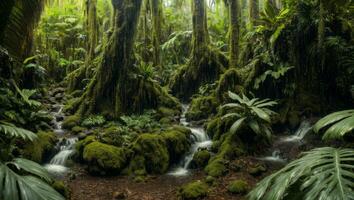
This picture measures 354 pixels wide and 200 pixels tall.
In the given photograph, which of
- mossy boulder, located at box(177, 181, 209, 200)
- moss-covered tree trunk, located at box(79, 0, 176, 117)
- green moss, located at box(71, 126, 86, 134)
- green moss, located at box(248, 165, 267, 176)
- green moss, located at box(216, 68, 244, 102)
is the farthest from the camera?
moss-covered tree trunk, located at box(79, 0, 176, 117)

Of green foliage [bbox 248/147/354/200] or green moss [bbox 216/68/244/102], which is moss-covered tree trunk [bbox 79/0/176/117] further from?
green foliage [bbox 248/147/354/200]

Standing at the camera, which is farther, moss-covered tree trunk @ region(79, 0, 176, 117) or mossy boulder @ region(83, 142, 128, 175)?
moss-covered tree trunk @ region(79, 0, 176, 117)

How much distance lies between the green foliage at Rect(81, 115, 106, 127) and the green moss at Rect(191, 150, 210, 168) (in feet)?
12.4

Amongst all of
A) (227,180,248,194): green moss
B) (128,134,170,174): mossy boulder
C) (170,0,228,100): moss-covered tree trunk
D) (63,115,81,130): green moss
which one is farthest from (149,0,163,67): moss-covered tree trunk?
(227,180,248,194): green moss

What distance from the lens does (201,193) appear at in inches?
256

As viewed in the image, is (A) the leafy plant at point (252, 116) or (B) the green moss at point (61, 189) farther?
(A) the leafy plant at point (252, 116)

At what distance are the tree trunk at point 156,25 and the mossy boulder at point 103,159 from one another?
30.7ft

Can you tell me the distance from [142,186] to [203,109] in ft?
16.1

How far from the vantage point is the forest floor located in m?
6.75

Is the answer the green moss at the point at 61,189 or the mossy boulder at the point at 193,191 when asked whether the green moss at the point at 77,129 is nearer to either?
the green moss at the point at 61,189

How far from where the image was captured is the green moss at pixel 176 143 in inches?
346

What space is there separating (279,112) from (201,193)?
4.58m

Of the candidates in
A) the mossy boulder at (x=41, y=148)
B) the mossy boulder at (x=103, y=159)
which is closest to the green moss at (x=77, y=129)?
the mossy boulder at (x=41, y=148)

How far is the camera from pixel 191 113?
11.7 m
